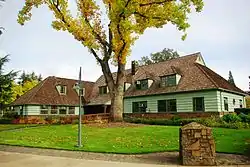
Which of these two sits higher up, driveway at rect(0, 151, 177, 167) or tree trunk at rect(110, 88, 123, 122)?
tree trunk at rect(110, 88, 123, 122)

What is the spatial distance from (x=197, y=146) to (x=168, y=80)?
22.4 meters

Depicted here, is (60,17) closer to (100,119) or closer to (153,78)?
(100,119)

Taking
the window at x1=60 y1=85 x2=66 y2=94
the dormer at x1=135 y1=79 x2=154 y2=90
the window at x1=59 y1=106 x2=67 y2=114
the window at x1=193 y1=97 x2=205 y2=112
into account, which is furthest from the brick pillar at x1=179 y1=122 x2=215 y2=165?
the window at x1=60 y1=85 x2=66 y2=94

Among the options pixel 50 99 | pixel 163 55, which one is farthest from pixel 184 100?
pixel 163 55

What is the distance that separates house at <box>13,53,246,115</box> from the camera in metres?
26.8

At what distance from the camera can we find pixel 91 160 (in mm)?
9445

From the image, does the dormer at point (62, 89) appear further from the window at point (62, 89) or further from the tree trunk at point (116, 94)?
the tree trunk at point (116, 94)

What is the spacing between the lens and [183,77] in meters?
30.2

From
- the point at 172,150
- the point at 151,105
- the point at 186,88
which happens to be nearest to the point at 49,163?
the point at 172,150

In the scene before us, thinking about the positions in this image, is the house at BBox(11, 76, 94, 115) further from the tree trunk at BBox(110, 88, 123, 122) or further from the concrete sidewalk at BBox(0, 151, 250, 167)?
the concrete sidewalk at BBox(0, 151, 250, 167)

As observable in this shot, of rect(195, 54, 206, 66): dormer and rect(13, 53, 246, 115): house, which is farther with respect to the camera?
rect(195, 54, 206, 66): dormer

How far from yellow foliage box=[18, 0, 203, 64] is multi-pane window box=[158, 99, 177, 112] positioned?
919cm

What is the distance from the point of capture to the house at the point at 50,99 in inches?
1394

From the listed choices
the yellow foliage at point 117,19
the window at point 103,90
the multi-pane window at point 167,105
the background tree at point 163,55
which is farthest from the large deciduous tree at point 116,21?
the background tree at point 163,55
